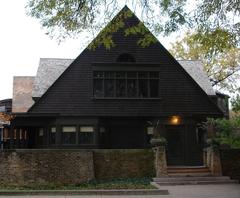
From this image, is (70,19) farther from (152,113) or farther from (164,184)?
(152,113)

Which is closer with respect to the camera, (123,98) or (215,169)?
(215,169)

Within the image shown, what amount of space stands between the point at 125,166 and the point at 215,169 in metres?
4.64

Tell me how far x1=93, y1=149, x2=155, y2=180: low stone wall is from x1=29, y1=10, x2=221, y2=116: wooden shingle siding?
563 centimetres

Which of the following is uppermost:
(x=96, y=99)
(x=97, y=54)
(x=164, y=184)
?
(x=97, y=54)

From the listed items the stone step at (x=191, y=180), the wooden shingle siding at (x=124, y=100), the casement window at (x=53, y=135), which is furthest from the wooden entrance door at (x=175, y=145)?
the casement window at (x=53, y=135)

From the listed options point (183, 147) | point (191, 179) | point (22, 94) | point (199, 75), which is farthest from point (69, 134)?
point (199, 75)

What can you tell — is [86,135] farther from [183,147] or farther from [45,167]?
[45,167]

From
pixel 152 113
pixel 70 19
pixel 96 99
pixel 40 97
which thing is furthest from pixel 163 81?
pixel 70 19

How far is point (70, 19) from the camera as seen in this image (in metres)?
14.8

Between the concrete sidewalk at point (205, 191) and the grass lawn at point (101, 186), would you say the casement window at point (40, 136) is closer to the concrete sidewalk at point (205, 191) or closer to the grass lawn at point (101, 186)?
the grass lawn at point (101, 186)

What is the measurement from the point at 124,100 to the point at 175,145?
421 cm

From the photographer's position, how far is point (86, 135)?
29.6m

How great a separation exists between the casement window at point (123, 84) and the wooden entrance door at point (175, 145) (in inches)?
95.5

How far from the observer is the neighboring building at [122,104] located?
97.9 ft
